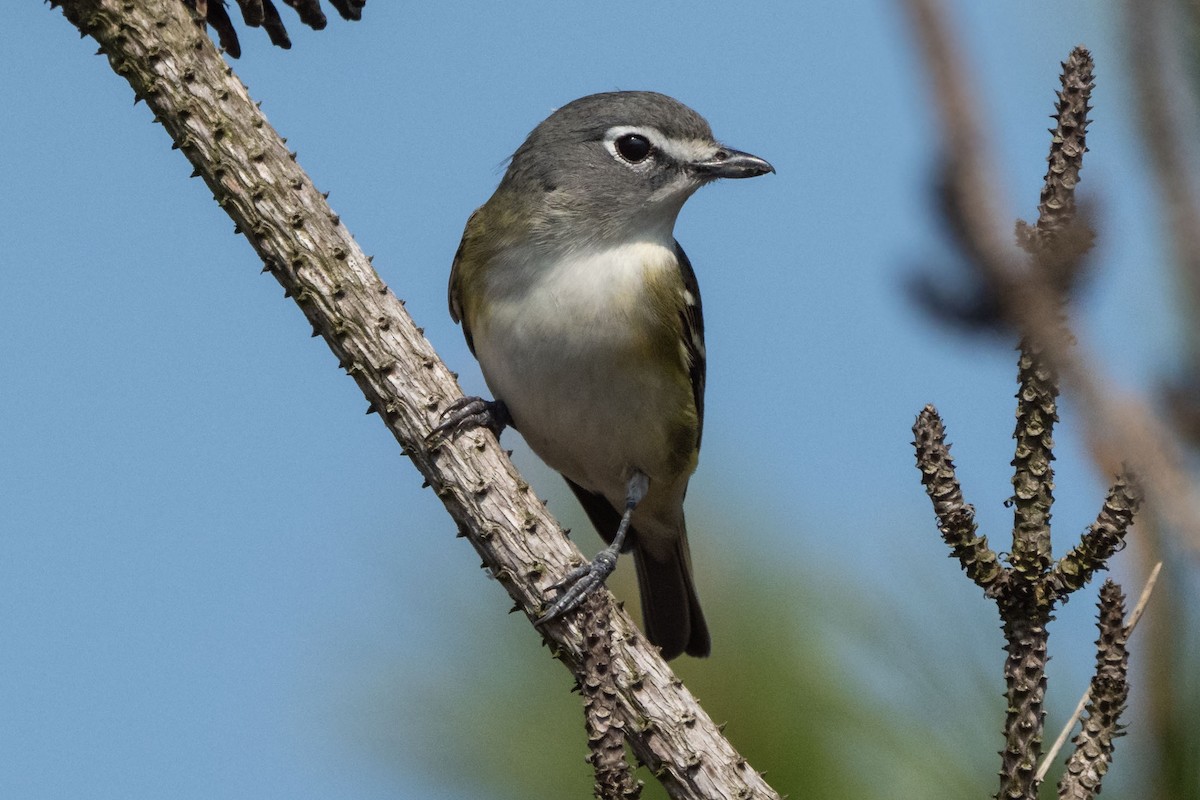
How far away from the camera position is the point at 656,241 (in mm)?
5184

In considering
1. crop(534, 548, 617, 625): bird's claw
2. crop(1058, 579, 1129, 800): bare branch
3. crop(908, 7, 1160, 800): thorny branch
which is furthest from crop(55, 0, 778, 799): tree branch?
crop(1058, 579, 1129, 800): bare branch

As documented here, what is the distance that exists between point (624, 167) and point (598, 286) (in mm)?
511

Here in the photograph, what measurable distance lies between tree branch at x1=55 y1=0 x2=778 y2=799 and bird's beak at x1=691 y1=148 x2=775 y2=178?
181 centimetres

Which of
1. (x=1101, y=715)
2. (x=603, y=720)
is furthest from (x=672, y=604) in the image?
(x=1101, y=715)

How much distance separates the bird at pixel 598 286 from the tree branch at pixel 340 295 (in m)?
1.24

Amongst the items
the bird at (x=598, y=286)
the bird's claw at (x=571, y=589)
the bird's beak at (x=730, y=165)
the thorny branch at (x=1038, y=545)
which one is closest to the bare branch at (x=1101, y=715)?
the thorny branch at (x=1038, y=545)

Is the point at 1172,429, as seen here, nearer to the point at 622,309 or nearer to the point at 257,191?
the point at 257,191

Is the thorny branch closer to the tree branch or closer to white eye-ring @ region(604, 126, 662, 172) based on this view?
the tree branch

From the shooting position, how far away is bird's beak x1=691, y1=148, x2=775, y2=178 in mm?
5086

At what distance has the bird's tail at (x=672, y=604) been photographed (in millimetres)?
5656

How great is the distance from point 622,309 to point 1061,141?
3109mm

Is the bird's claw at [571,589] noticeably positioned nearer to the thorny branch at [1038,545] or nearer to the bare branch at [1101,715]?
the thorny branch at [1038,545]

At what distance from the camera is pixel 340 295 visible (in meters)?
3.60

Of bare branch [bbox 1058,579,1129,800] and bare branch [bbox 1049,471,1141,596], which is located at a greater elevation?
bare branch [bbox 1049,471,1141,596]
